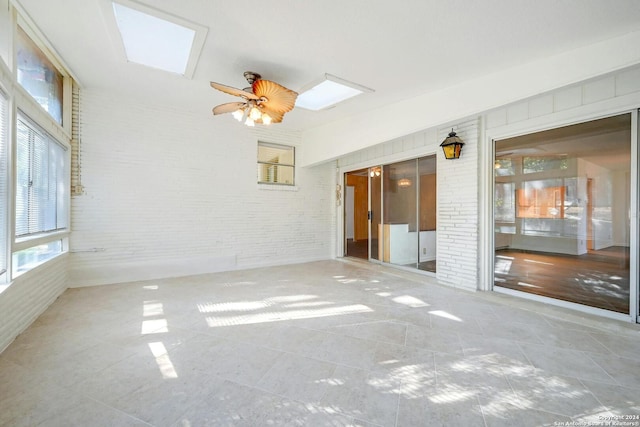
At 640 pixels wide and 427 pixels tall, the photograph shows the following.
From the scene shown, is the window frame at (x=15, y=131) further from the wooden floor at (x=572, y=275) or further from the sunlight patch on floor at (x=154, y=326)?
the wooden floor at (x=572, y=275)

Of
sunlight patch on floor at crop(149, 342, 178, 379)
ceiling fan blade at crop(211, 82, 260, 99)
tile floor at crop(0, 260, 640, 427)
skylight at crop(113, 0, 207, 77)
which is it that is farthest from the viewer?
ceiling fan blade at crop(211, 82, 260, 99)

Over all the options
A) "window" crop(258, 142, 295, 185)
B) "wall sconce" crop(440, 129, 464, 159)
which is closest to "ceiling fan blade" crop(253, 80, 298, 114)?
"wall sconce" crop(440, 129, 464, 159)

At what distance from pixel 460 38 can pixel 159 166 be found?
493 centimetres

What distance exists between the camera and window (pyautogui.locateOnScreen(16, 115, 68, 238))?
117 inches

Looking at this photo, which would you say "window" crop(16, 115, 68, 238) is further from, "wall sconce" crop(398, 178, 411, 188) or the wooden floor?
the wooden floor

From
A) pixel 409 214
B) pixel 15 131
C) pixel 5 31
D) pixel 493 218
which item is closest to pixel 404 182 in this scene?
pixel 409 214

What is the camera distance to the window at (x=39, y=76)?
298cm

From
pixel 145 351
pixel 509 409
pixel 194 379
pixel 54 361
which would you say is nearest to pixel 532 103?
pixel 509 409

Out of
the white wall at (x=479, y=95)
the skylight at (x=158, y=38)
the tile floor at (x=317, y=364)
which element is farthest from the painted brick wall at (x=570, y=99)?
the skylight at (x=158, y=38)

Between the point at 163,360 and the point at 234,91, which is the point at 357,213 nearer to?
the point at 234,91

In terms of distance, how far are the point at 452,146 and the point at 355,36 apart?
91.6 inches

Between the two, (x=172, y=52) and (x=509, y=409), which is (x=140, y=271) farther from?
(x=509, y=409)

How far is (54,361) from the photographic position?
229 cm

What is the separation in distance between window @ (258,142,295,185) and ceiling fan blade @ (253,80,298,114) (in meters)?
2.80
